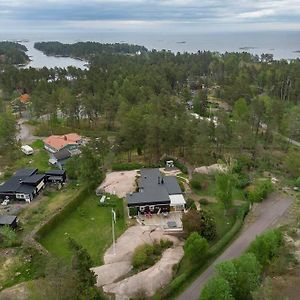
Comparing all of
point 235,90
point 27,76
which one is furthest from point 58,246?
point 27,76

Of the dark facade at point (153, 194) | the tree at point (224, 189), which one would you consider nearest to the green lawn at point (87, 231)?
the dark facade at point (153, 194)

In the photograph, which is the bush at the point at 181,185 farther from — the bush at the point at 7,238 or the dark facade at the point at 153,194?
the bush at the point at 7,238

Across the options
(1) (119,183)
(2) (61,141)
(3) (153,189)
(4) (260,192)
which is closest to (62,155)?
(2) (61,141)

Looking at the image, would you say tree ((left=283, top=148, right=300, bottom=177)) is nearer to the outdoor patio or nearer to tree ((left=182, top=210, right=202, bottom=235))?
the outdoor patio

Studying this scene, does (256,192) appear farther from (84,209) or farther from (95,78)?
(95,78)

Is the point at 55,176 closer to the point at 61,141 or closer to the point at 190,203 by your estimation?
the point at 61,141

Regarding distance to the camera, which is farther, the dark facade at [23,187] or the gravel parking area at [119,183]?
the gravel parking area at [119,183]
